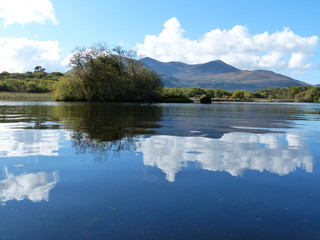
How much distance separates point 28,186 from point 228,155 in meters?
5.49

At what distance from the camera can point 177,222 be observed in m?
3.84

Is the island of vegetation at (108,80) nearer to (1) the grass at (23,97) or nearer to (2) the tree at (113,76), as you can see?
(2) the tree at (113,76)

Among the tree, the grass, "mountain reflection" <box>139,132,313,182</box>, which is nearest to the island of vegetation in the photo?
the tree

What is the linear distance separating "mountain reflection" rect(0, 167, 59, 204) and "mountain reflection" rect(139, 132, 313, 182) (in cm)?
235

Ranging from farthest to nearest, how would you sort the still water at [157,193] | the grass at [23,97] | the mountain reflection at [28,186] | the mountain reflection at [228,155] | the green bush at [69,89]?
the grass at [23,97] < the green bush at [69,89] < the mountain reflection at [228,155] < the mountain reflection at [28,186] < the still water at [157,193]

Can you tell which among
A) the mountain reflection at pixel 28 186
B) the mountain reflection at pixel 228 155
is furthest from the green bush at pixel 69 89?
the mountain reflection at pixel 28 186

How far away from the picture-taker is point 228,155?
8.39 m

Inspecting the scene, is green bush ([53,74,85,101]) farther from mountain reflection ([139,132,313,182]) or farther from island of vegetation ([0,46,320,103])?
mountain reflection ([139,132,313,182])

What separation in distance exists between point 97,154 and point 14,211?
13.2ft

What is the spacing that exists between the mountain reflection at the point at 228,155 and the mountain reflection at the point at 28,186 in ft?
7.72

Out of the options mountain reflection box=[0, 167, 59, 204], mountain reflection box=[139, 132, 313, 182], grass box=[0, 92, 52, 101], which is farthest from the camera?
grass box=[0, 92, 52, 101]

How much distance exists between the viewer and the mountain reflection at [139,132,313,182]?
22.9ft

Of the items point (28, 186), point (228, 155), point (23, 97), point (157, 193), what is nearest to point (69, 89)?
point (23, 97)

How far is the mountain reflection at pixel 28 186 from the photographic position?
4.71m
